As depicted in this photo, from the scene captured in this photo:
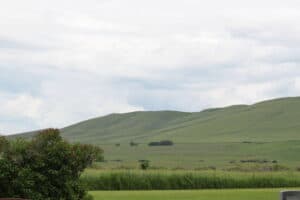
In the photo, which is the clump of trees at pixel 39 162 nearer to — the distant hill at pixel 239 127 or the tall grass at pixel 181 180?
the tall grass at pixel 181 180

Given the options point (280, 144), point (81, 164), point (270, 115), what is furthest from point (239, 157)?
point (81, 164)

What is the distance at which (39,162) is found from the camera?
23.5 m

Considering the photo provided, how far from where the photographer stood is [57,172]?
2370cm

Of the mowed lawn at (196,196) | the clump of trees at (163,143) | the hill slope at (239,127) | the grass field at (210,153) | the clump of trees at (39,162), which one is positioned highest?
the hill slope at (239,127)

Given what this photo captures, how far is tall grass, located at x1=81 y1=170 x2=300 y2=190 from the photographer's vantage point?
141ft

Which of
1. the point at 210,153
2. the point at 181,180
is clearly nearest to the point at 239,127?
the point at 210,153

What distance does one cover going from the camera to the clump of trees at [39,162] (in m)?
23.5

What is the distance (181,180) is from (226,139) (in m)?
118

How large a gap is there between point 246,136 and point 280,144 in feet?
59.3

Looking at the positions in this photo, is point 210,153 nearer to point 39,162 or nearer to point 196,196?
point 196,196

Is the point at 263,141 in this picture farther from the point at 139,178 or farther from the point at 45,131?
the point at 45,131

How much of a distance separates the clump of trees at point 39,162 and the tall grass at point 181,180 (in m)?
18.2

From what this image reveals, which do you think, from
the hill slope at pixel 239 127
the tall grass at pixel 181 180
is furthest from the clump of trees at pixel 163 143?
the tall grass at pixel 181 180

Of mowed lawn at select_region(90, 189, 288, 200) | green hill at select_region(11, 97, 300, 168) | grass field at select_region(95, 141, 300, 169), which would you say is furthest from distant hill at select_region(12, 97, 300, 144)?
mowed lawn at select_region(90, 189, 288, 200)
